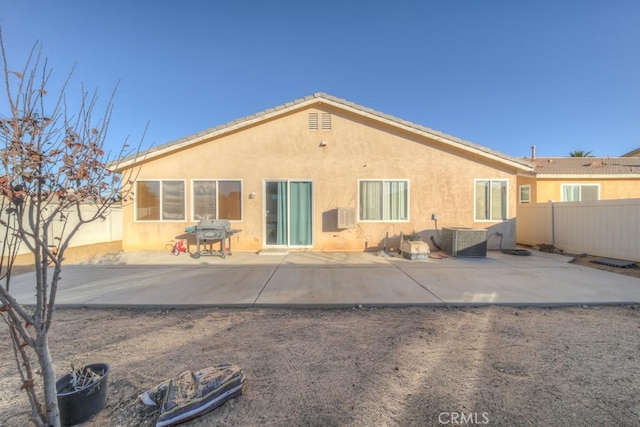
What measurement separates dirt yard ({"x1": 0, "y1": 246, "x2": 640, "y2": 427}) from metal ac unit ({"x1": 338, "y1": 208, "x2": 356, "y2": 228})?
4782 millimetres

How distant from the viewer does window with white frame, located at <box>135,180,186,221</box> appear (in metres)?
9.05

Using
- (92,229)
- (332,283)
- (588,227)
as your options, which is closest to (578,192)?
(588,227)

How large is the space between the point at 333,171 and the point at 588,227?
25.1 ft

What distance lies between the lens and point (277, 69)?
11805 mm

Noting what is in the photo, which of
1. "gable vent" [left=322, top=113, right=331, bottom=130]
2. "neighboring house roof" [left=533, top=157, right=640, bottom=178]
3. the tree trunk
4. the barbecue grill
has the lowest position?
the tree trunk

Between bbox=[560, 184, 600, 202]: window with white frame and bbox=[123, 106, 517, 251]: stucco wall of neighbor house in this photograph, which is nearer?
bbox=[123, 106, 517, 251]: stucco wall of neighbor house

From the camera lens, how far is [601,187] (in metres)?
12.3

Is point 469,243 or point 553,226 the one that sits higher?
point 553,226

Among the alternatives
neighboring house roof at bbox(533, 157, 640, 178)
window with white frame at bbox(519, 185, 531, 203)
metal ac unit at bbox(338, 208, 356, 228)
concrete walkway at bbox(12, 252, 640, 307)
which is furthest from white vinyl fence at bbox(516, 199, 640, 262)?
metal ac unit at bbox(338, 208, 356, 228)

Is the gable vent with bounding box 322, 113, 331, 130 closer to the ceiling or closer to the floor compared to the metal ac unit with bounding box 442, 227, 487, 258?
closer to the ceiling

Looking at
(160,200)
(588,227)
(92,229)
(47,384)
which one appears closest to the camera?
(47,384)

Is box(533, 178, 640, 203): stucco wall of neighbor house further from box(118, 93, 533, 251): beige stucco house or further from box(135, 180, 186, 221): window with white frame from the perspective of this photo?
box(135, 180, 186, 221): window with white frame

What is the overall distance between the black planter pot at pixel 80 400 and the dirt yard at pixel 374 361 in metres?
0.07

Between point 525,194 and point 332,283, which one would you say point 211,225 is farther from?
point 525,194
